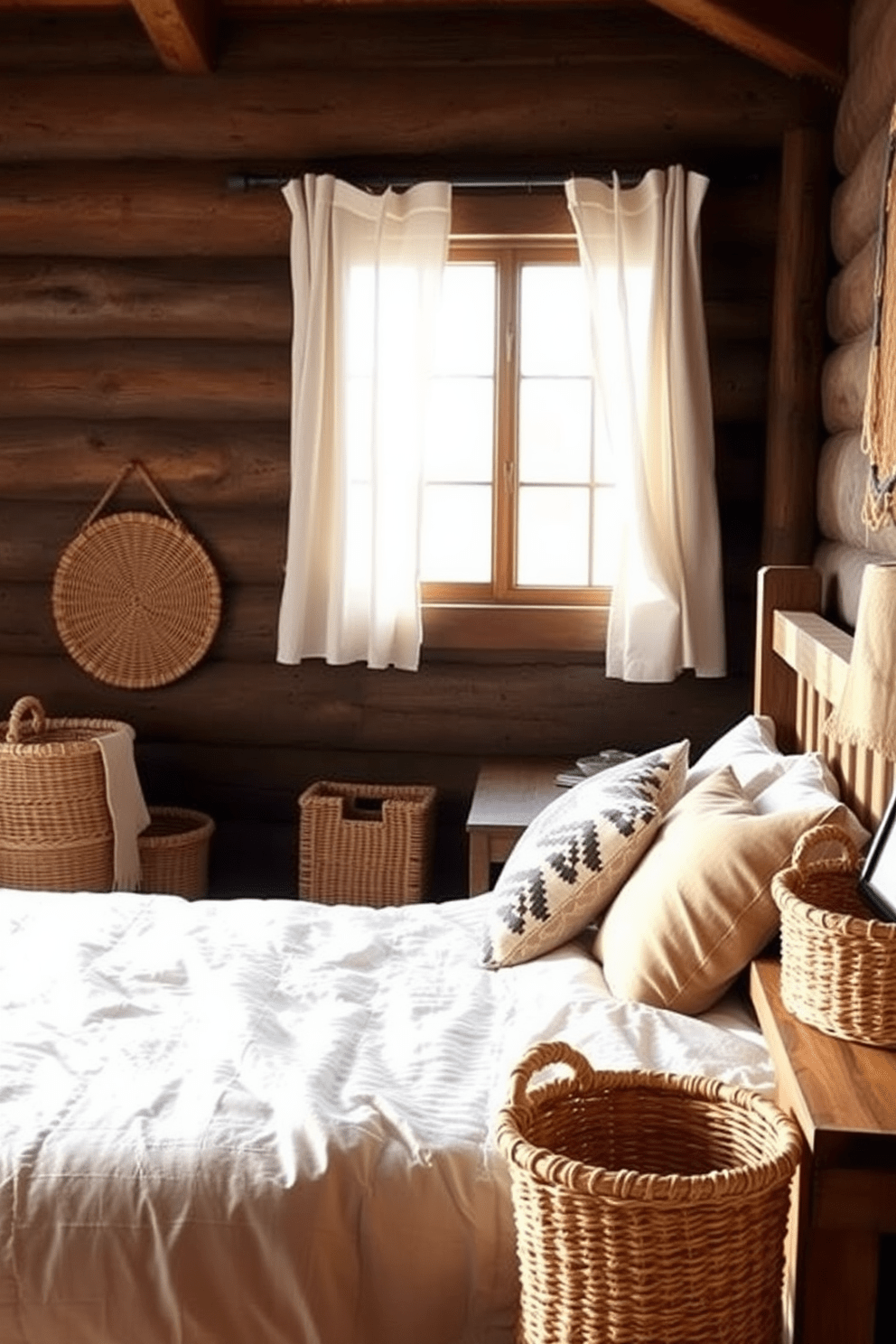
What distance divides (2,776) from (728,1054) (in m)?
2.73

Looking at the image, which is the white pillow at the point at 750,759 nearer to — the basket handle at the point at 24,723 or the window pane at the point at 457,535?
the window pane at the point at 457,535

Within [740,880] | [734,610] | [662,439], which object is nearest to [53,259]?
[662,439]

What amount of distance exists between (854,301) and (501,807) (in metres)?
1.57

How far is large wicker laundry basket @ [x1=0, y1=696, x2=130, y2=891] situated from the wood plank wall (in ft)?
1.76

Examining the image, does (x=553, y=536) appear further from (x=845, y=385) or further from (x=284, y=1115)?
(x=284, y=1115)

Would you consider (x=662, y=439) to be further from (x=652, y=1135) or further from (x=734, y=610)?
(x=652, y=1135)

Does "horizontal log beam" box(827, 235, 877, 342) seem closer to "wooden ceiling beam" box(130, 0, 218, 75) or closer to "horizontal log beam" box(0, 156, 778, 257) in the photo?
"horizontal log beam" box(0, 156, 778, 257)

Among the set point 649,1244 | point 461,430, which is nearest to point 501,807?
point 461,430

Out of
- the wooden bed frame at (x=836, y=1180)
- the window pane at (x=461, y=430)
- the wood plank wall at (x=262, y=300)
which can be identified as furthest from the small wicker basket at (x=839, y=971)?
the window pane at (x=461, y=430)

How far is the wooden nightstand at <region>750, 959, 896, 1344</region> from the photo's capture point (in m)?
1.70

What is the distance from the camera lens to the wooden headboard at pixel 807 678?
277cm

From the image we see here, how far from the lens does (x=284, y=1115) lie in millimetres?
2199

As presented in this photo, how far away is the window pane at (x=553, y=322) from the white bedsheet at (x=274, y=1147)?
8.35ft

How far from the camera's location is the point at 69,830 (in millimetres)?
4523
